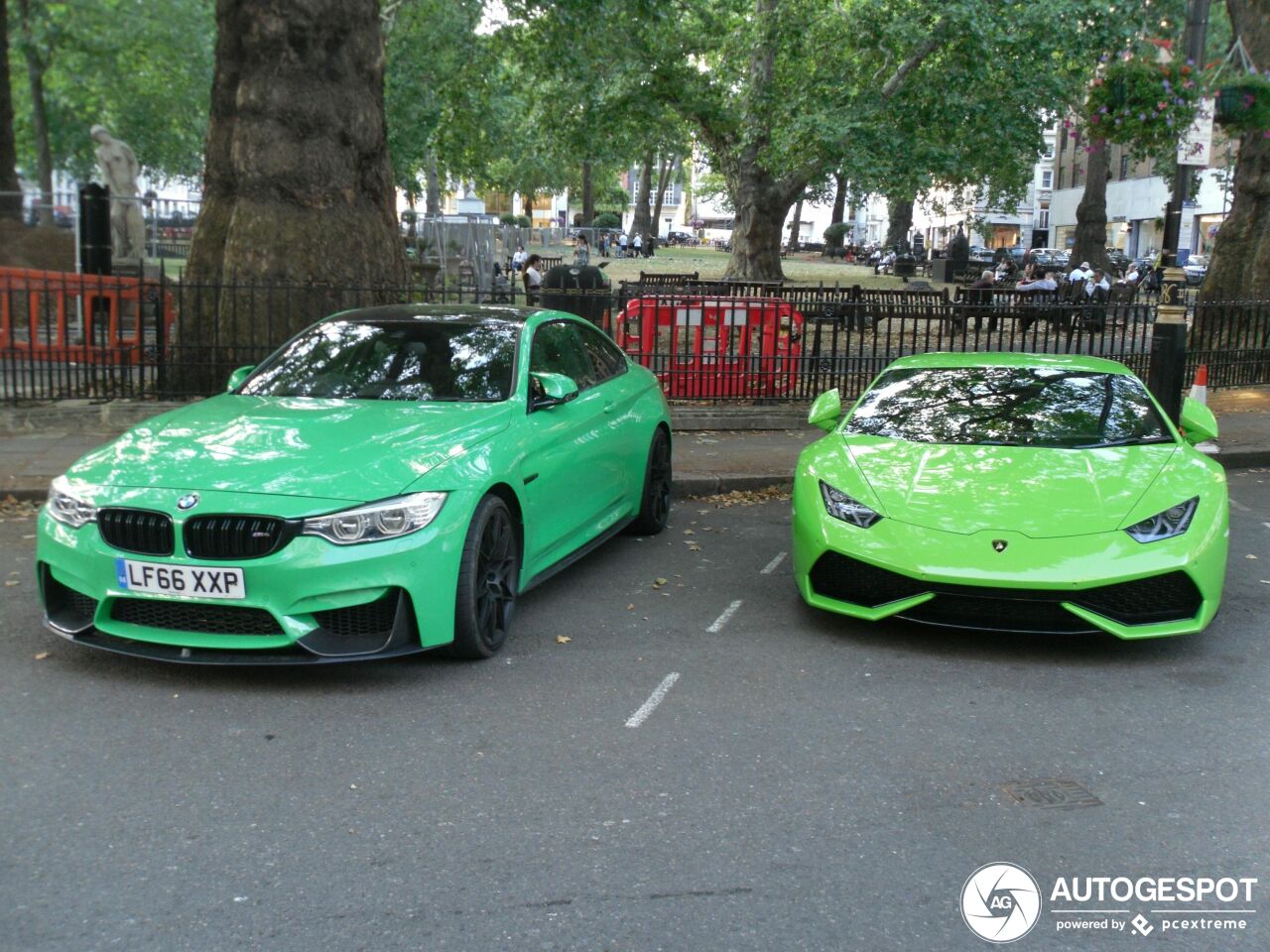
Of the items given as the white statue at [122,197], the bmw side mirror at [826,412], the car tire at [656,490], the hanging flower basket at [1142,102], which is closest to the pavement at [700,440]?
the car tire at [656,490]

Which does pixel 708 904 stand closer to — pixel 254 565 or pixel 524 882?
pixel 524 882

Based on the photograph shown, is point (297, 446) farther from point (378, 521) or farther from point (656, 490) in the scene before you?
point (656, 490)

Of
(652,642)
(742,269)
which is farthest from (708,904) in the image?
(742,269)

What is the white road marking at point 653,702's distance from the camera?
496cm

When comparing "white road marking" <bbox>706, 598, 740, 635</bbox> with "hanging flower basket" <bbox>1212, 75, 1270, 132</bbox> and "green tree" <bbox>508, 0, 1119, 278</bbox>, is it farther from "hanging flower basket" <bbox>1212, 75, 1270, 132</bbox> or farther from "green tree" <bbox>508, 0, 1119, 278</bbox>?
"green tree" <bbox>508, 0, 1119, 278</bbox>

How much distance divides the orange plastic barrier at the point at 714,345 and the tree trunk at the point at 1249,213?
7547mm

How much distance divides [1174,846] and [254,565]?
3433 millimetres

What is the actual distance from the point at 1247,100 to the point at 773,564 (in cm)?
984

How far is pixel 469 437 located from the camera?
567 centimetres

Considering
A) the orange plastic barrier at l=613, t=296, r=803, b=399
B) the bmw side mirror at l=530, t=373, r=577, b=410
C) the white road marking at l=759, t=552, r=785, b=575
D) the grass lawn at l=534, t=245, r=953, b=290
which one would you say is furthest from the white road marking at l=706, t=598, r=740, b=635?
the grass lawn at l=534, t=245, r=953, b=290

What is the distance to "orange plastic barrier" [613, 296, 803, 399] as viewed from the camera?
12609 mm

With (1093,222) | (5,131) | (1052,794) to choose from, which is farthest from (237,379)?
(1093,222)

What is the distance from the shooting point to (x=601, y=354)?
7.80 metres

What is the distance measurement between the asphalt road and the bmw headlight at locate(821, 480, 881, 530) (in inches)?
23.9
